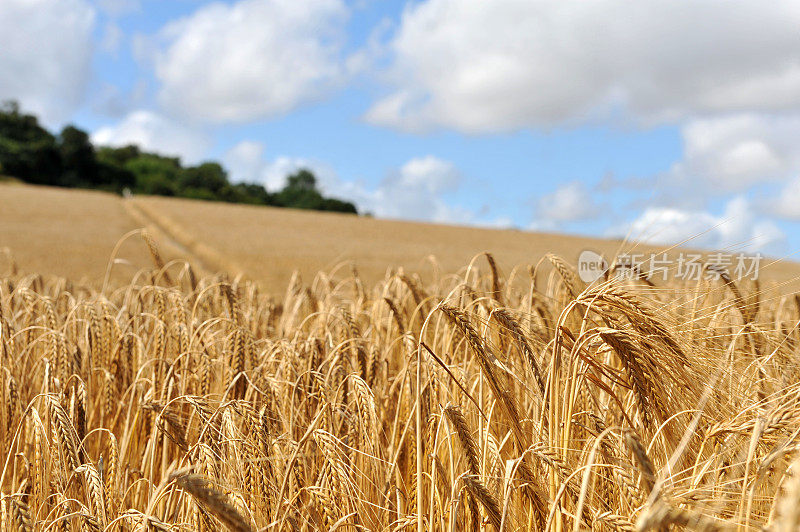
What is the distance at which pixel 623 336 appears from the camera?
3.65ft

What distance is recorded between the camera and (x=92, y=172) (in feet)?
154

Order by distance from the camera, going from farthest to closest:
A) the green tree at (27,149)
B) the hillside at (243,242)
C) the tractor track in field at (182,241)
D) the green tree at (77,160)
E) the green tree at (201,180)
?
1. the green tree at (201,180)
2. the green tree at (77,160)
3. the green tree at (27,149)
4. the tractor track in field at (182,241)
5. the hillside at (243,242)

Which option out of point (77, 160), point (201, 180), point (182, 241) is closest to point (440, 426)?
point (182, 241)

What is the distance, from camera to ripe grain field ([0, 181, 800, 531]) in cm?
111

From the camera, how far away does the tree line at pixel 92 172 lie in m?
43.1

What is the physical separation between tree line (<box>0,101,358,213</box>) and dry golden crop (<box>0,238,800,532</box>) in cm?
4604

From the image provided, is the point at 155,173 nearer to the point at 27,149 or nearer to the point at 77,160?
the point at 77,160

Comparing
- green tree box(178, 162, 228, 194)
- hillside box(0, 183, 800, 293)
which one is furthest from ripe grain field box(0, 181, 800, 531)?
green tree box(178, 162, 228, 194)

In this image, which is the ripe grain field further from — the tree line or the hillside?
the tree line

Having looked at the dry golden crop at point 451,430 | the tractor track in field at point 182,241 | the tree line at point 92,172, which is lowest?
the tractor track in field at point 182,241

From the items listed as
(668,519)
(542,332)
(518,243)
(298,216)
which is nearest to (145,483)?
(542,332)

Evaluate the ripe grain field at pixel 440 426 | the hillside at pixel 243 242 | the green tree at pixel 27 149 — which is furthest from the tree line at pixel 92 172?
the ripe grain field at pixel 440 426

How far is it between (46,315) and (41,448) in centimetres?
99

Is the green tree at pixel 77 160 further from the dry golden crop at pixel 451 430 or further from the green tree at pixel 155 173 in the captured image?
the dry golden crop at pixel 451 430
